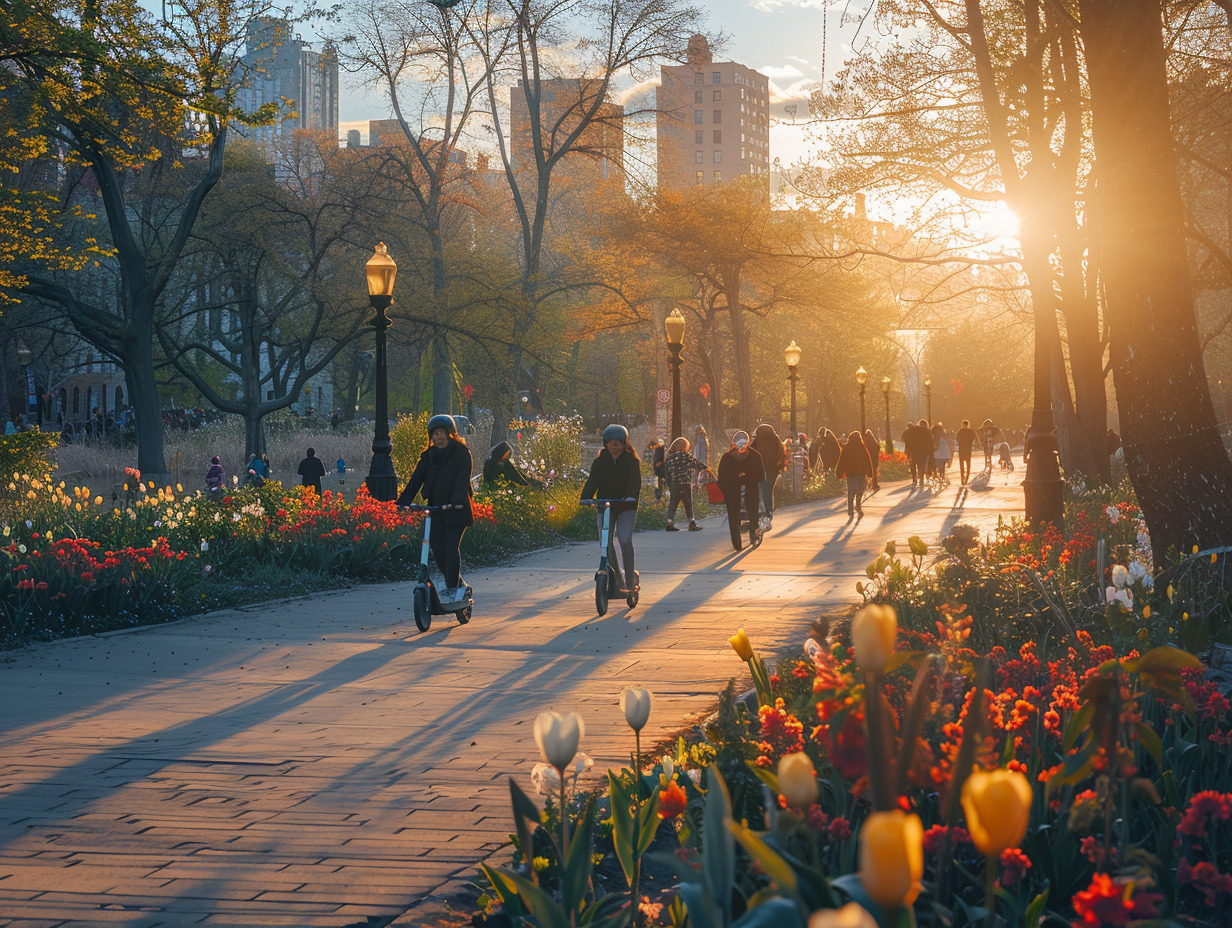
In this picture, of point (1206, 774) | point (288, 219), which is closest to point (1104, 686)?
point (1206, 774)

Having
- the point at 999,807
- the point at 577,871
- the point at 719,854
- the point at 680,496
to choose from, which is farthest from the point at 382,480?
the point at 999,807

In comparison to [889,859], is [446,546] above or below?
below

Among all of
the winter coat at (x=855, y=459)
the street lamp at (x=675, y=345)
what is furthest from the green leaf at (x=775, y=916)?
the winter coat at (x=855, y=459)

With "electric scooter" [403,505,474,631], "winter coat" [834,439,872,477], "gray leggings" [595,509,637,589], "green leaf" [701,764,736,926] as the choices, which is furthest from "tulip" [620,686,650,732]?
"winter coat" [834,439,872,477]

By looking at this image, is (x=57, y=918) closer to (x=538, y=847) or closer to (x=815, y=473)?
(x=538, y=847)

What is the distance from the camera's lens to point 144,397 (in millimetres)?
22891

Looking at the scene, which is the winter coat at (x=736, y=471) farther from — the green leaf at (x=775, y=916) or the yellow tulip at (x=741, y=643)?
the green leaf at (x=775, y=916)

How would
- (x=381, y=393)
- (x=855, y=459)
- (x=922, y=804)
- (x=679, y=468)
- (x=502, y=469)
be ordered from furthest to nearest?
1. (x=855, y=459)
2. (x=679, y=468)
3. (x=502, y=469)
4. (x=381, y=393)
5. (x=922, y=804)

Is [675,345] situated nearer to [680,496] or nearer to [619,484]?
[680,496]

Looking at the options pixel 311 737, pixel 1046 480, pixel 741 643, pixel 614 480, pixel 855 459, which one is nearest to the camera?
pixel 741 643

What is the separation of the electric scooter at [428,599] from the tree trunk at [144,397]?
46.8 ft

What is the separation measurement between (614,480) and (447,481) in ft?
6.09

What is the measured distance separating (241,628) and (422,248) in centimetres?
3352

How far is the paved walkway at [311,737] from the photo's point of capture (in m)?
3.86
